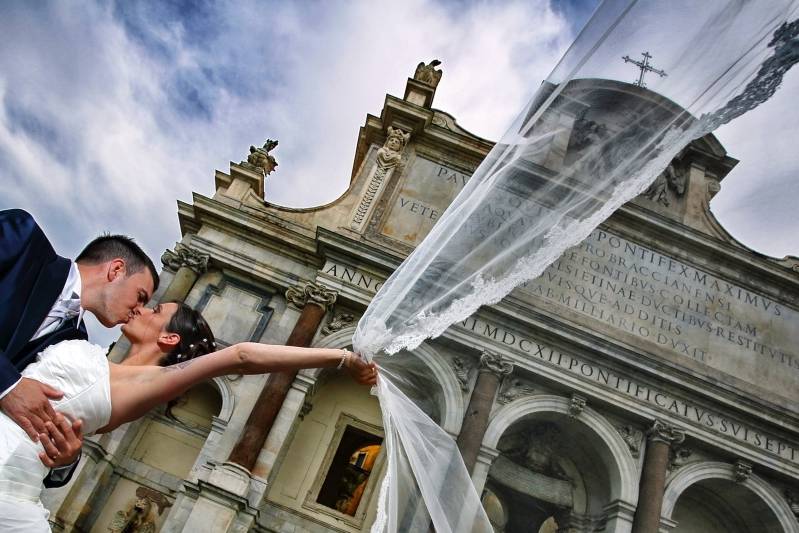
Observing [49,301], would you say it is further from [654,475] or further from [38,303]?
[654,475]

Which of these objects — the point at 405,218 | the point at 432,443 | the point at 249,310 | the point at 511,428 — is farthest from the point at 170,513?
the point at 432,443

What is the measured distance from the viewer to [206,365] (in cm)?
252

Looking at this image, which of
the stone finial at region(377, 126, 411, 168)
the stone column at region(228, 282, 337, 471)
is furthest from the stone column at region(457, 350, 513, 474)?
the stone finial at region(377, 126, 411, 168)

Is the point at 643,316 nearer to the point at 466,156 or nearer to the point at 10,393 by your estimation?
the point at 10,393

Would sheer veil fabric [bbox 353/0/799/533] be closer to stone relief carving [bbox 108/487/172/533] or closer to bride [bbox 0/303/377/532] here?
bride [bbox 0/303/377/532]

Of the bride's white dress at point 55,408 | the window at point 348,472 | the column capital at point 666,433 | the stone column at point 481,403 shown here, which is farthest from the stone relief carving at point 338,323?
the bride's white dress at point 55,408

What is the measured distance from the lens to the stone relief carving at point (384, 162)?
15.1m

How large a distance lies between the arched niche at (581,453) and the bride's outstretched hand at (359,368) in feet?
34.0

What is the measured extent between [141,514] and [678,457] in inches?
463

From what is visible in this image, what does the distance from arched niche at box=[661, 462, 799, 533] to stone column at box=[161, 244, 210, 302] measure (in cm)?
1183

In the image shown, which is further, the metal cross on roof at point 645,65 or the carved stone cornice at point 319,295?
the carved stone cornice at point 319,295

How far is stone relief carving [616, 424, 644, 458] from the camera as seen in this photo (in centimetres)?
1318

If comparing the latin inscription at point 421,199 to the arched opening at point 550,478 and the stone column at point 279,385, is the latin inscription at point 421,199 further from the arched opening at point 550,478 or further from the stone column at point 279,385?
the arched opening at point 550,478

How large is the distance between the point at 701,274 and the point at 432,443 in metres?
3.14
